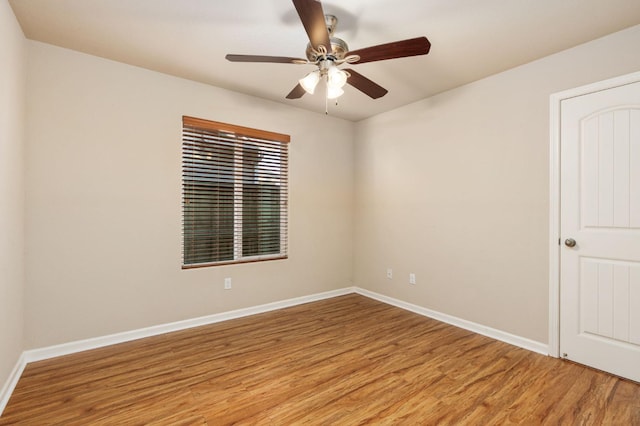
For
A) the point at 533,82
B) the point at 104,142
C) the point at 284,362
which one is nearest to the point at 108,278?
the point at 104,142

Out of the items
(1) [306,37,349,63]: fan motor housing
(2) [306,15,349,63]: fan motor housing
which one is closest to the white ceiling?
(2) [306,15,349,63]: fan motor housing

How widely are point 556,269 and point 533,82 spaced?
1.64 metres

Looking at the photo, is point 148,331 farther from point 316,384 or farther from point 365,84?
point 365,84

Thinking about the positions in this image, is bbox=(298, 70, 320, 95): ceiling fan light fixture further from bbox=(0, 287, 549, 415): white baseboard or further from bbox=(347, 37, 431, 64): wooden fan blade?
bbox=(0, 287, 549, 415): white baseboard

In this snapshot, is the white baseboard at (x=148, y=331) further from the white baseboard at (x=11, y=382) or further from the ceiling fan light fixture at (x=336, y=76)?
the ceiling fan light fixture at (x=336, y=76)

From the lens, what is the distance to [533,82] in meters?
2.74

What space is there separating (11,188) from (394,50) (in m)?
2.72

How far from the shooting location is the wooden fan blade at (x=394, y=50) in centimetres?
183

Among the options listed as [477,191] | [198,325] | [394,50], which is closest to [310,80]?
[394,50]

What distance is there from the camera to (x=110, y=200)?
2.80 metres

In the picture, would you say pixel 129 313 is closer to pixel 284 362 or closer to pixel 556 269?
pixel 284 362

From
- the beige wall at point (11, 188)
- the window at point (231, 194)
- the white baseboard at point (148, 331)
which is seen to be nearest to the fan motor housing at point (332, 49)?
the window at point (231, 194)

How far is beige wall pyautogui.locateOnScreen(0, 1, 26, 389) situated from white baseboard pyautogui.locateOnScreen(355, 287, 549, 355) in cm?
361

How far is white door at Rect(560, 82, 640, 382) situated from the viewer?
2.25 m
